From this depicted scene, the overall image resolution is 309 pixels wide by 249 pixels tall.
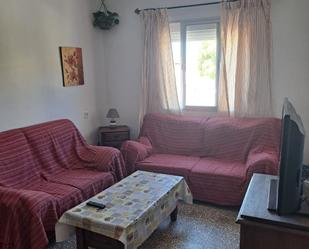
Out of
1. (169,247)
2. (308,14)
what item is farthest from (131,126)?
(308,14)

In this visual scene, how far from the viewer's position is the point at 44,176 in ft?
9.59

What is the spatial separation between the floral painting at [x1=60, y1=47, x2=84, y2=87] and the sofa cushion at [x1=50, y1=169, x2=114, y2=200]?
1.25m

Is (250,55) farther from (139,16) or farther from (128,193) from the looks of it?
(128,193)

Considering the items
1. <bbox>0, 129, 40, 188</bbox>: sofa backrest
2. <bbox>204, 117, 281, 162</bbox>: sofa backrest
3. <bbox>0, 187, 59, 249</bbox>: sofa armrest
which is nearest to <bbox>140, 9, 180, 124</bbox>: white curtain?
<bbox>204, 117, 281, 162</bbox>: sofa backrest

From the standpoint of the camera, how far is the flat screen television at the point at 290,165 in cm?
125

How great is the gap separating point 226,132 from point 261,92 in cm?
66

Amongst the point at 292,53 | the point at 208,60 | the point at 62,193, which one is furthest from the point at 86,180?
the point at 292,53

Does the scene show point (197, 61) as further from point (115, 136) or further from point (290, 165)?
point (290, 165)

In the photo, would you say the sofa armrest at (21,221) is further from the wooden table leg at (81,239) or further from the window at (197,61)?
the window at (197,61)

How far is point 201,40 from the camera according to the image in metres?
3.79

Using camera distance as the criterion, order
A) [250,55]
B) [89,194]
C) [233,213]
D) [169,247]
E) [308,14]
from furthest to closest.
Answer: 1. [250,55]
2. [308,14]
3. [233,213]
4. [89,194]
5. [169,247]

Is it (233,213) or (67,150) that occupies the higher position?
(67,150)

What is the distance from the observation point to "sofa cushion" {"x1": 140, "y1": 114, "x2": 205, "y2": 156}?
12.1ft

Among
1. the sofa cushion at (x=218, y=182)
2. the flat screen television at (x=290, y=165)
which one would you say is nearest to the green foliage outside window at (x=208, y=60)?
the sofa cushion at (x=218, y=182)
